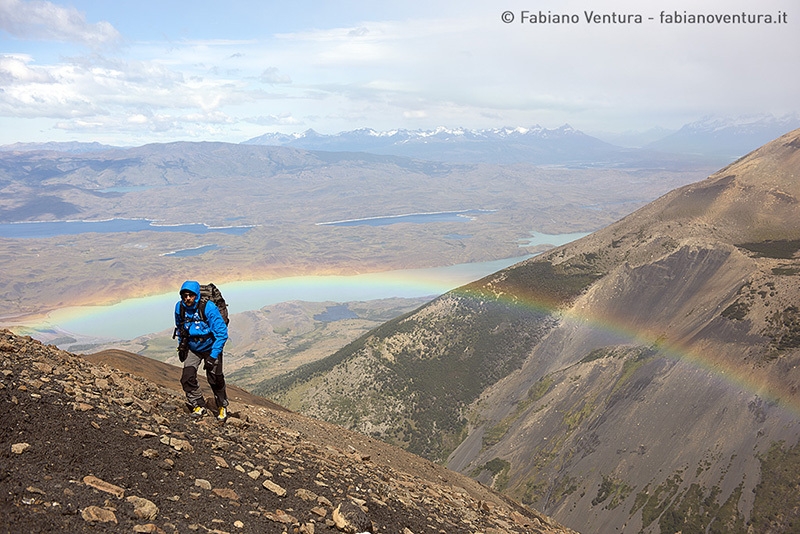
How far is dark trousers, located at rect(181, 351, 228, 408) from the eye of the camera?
1320cm

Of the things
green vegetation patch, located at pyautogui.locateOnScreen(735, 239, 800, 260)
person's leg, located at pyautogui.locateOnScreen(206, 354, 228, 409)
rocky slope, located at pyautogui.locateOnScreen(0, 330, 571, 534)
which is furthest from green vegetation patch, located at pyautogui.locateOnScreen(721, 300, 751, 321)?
person's leg, located at pyautogui.locateOnScreen(206, 354, 228, 409)

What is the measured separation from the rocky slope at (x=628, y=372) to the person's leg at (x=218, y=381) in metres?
45.8

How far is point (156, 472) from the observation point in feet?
32.1

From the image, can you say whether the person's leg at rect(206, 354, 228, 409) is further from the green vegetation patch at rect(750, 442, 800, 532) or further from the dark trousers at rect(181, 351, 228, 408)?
the green vegetation patch at rect(750, 442, 800, 532)

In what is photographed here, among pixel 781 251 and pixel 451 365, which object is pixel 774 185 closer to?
pixel 781 251

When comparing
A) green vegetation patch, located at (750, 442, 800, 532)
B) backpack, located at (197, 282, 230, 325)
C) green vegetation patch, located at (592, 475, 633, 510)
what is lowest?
green vegetation patch, located at (592, 475, 633, 510)

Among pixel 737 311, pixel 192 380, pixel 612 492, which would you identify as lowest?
pixel 612 492

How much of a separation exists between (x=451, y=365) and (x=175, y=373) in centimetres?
6654

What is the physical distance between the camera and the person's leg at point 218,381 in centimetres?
1321

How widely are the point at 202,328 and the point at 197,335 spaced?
20 centimetres

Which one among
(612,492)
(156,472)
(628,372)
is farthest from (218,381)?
(628,372)

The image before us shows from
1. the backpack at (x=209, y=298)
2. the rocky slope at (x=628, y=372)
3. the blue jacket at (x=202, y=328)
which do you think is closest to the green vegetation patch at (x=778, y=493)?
the rocky slope at (x=628, y=372)

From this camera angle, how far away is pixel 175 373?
27.7 meters

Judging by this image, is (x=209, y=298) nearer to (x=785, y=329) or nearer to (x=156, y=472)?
(x=156, y=472)
